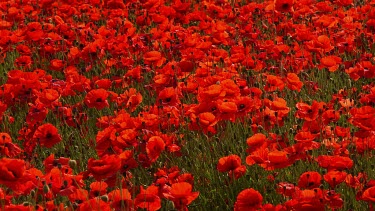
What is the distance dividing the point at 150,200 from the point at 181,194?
121 mm

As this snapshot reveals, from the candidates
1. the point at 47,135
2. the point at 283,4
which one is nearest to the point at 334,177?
the point at 47,135

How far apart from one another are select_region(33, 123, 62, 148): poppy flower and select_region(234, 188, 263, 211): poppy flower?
1.12 m

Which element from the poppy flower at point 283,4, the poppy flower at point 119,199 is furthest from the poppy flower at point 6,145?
the poppy flower at point 283,4

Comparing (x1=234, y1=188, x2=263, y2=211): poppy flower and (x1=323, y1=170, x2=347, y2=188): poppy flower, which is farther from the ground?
(x1=323, y1=170, x2=347, y2=188): poppy flower

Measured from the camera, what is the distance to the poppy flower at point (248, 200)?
2.49 metres

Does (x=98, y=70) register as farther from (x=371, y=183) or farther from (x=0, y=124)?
(x=371, y=183)

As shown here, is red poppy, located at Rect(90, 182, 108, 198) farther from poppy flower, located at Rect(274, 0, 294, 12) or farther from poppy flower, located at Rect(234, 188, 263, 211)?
poppy flower, located at Rect(274, 0, 294, 12)

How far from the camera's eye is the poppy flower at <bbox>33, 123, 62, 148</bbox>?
3322 mm

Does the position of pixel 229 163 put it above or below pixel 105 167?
below

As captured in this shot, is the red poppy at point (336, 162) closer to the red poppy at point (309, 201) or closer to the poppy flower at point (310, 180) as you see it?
the poppy flower at point (310, 180)

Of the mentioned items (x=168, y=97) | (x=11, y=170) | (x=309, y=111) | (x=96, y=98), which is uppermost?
(x=11, y=170)

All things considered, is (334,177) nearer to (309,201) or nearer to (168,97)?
(309,201)

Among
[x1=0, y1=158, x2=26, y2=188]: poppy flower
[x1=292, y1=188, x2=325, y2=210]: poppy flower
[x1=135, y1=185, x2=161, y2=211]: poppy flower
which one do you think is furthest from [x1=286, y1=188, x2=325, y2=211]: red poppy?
[x1=0, y1=158, x2=26, y2=188]: poppy flower

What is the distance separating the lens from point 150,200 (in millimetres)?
2617
